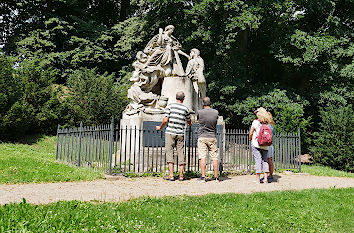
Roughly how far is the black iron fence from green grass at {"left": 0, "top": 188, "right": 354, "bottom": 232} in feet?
9.87

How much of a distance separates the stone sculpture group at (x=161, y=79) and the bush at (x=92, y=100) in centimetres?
924

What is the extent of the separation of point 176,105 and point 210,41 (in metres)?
14.6

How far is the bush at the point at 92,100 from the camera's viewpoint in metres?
20.0

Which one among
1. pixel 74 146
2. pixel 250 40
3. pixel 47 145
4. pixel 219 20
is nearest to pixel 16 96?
pixel 47 145

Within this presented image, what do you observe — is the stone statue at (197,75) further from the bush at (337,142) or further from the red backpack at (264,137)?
the bush at (337,142)

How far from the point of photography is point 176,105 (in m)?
7.53

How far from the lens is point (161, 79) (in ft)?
38.2

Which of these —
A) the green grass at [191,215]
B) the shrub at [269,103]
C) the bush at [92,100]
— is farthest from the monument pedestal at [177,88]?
the bush at [92,100]

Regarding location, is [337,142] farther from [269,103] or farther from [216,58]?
[216,58]

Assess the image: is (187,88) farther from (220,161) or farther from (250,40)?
(250,40)

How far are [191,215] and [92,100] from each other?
55.5ft

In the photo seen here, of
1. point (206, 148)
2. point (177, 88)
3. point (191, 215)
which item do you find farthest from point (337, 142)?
point (191, 215)

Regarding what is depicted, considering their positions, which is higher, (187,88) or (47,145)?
(187,88)

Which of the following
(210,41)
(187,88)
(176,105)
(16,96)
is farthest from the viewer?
(210,41)
